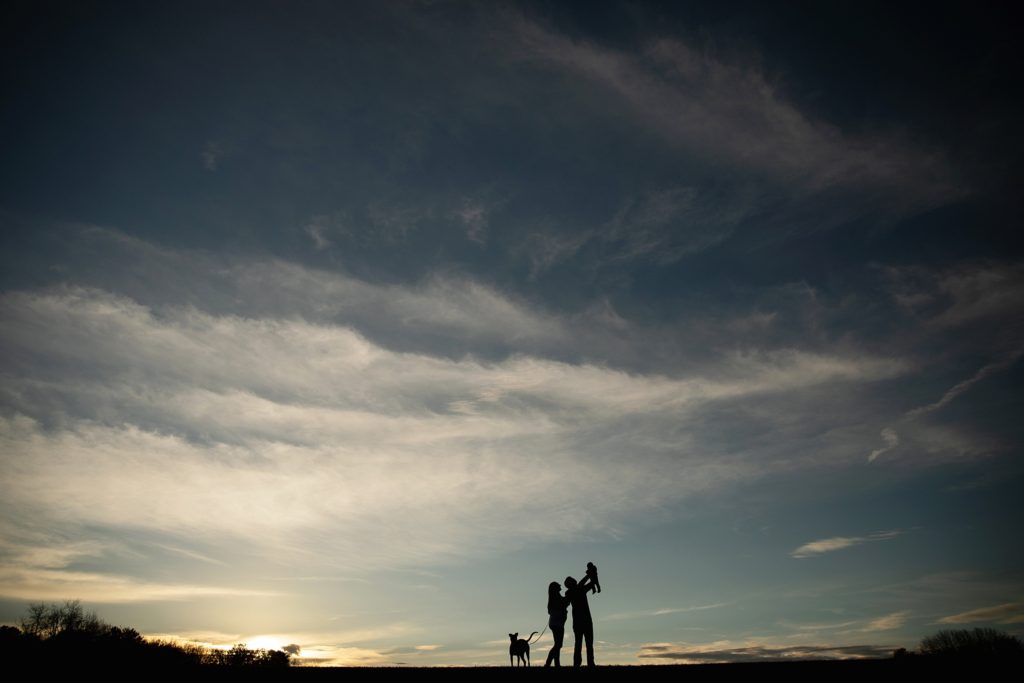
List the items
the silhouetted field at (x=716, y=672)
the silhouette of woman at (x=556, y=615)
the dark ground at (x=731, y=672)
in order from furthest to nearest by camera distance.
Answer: the silhouette of woman at (x=556, y=615) → the silhouetted field at (x=716, y=672) → the dark ground at (x=731, y=672)

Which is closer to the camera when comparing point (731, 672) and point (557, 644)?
point (731, 672)

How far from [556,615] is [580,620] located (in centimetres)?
72

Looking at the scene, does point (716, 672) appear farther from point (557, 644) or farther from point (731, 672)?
point (557, 644)

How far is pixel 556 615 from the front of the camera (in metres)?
13.8

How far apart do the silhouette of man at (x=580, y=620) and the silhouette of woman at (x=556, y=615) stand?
0.32 m

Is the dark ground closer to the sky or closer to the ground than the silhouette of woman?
closer to the ground

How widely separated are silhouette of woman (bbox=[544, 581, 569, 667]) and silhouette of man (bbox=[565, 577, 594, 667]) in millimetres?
323

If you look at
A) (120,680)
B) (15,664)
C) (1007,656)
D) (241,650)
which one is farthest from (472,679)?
(241,650)

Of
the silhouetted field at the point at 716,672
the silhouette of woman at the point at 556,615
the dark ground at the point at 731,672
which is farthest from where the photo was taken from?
the silhouette of woman at the point at 556,615

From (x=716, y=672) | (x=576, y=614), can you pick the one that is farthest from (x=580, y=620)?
(x=716, y=672)

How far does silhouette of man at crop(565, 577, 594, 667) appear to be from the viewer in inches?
523

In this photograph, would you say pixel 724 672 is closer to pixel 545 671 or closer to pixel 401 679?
pixel 545 671

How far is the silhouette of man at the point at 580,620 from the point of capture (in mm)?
13289

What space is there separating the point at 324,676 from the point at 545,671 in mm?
5140
